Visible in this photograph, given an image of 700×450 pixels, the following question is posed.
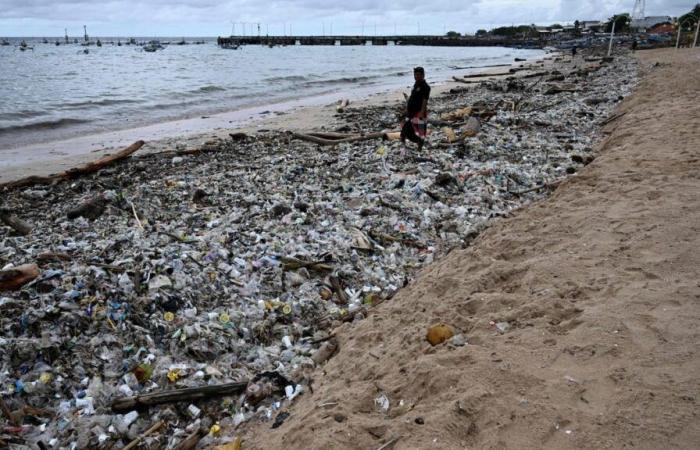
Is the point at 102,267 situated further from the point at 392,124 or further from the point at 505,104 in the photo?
the point at 505,104

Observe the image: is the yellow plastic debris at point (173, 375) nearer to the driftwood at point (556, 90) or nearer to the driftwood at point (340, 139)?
the driftwood at point (340, 139)

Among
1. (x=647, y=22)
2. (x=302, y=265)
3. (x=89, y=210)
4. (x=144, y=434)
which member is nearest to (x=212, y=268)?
(x=302, y=265)

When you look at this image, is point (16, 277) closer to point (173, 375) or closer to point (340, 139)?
point (173, 375)

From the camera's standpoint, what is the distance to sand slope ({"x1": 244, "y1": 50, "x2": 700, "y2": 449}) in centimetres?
239

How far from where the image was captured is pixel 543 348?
120 inches

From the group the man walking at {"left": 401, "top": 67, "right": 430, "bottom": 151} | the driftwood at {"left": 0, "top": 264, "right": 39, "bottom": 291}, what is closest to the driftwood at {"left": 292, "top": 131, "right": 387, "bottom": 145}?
the man walking at {"left": 401, "top": 67, "right": 430, "bottom": 151}

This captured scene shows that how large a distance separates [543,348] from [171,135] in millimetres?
15042

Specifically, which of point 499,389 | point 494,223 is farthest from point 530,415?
point 494,223

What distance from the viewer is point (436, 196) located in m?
7.41

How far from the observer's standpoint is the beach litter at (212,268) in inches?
138

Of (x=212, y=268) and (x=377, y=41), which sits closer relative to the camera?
(x=212, y=268)

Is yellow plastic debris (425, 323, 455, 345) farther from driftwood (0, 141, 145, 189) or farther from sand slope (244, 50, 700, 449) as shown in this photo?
driftwood (0, 141, 145, 189)

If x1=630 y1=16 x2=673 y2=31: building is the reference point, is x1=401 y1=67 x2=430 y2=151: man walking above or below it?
below

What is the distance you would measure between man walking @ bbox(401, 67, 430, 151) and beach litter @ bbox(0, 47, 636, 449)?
38 cm
